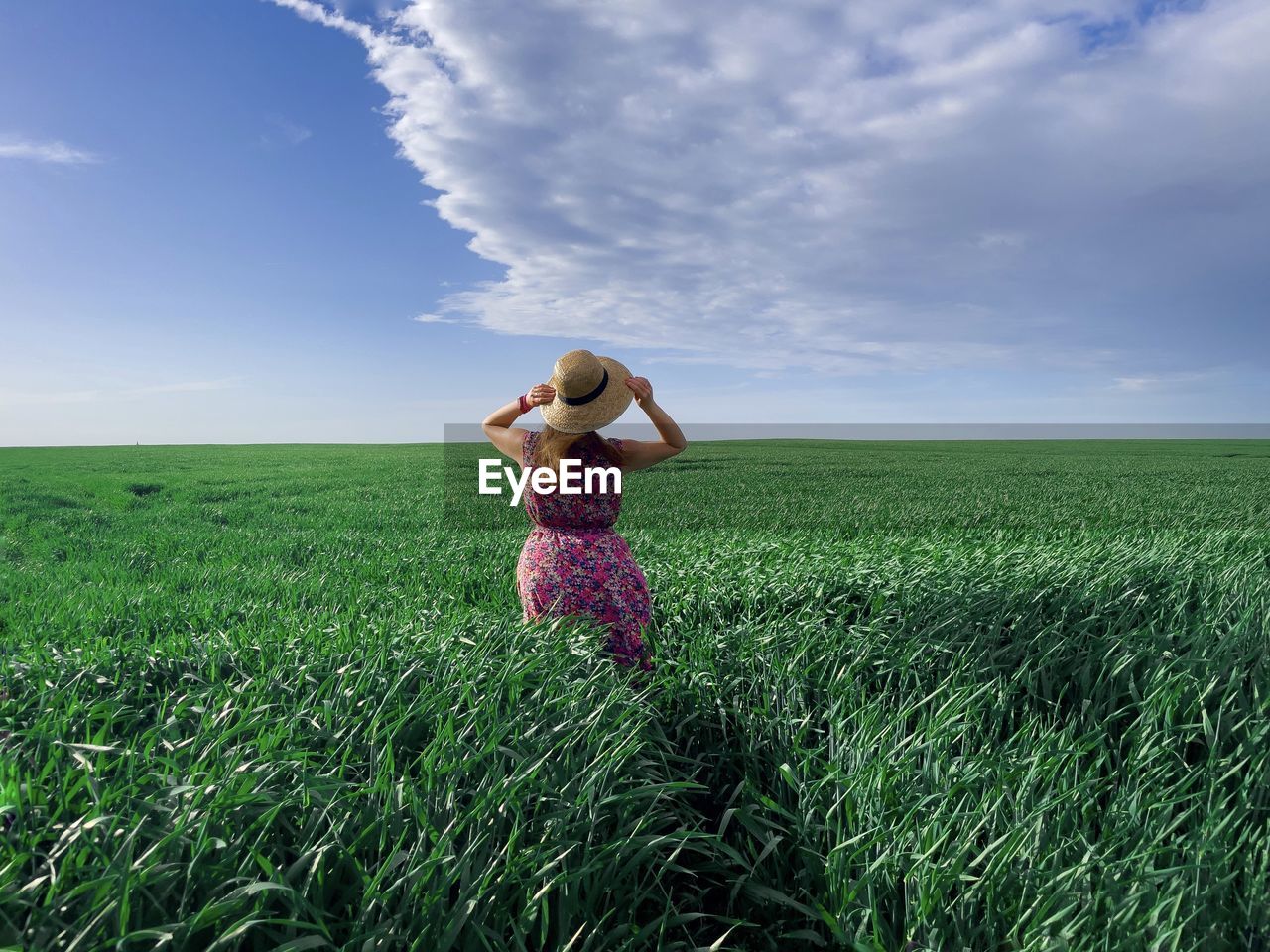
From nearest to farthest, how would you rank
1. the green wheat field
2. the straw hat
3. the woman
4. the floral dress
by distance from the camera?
the green wheat field < the straw hat < the woman < the floral dress

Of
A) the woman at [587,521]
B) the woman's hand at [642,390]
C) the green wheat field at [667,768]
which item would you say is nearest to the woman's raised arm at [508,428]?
the woman at [587,521]

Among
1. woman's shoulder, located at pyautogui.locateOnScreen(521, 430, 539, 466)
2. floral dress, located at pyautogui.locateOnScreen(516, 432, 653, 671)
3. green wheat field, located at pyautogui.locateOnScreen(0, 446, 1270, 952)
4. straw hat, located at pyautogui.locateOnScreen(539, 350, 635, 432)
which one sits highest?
straw hat, located at pyautogui.locateOnScreen(539, 350, 635, 432)

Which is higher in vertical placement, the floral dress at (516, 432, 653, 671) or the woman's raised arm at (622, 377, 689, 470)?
the woman's raised arm at (622, 377, 689, 470)

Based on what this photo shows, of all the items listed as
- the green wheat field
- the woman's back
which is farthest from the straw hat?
the green wheat field

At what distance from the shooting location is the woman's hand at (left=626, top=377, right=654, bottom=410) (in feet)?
15.1

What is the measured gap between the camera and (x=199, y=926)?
193 cm

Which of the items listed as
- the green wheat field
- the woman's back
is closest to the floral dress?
the woman's back

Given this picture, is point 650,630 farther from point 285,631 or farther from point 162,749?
point 162,749

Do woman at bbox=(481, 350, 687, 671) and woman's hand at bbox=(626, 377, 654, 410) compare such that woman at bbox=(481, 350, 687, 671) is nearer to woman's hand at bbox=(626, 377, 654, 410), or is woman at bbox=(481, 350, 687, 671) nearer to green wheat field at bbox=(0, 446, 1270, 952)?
woman's hand at bbox=(626, 377, 654, 410)

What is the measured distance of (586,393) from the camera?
4430 millimetres

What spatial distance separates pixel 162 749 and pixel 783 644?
142 inches

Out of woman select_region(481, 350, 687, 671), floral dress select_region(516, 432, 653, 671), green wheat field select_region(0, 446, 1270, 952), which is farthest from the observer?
floral dress select_region(516, 432, 653, 671)

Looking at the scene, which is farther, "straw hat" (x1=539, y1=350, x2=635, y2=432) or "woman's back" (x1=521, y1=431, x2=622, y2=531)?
"woman's back" (x1=521, y1=431, x2=622, y2=531)

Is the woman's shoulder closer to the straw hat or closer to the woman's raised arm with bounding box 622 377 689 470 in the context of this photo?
the straw hat
